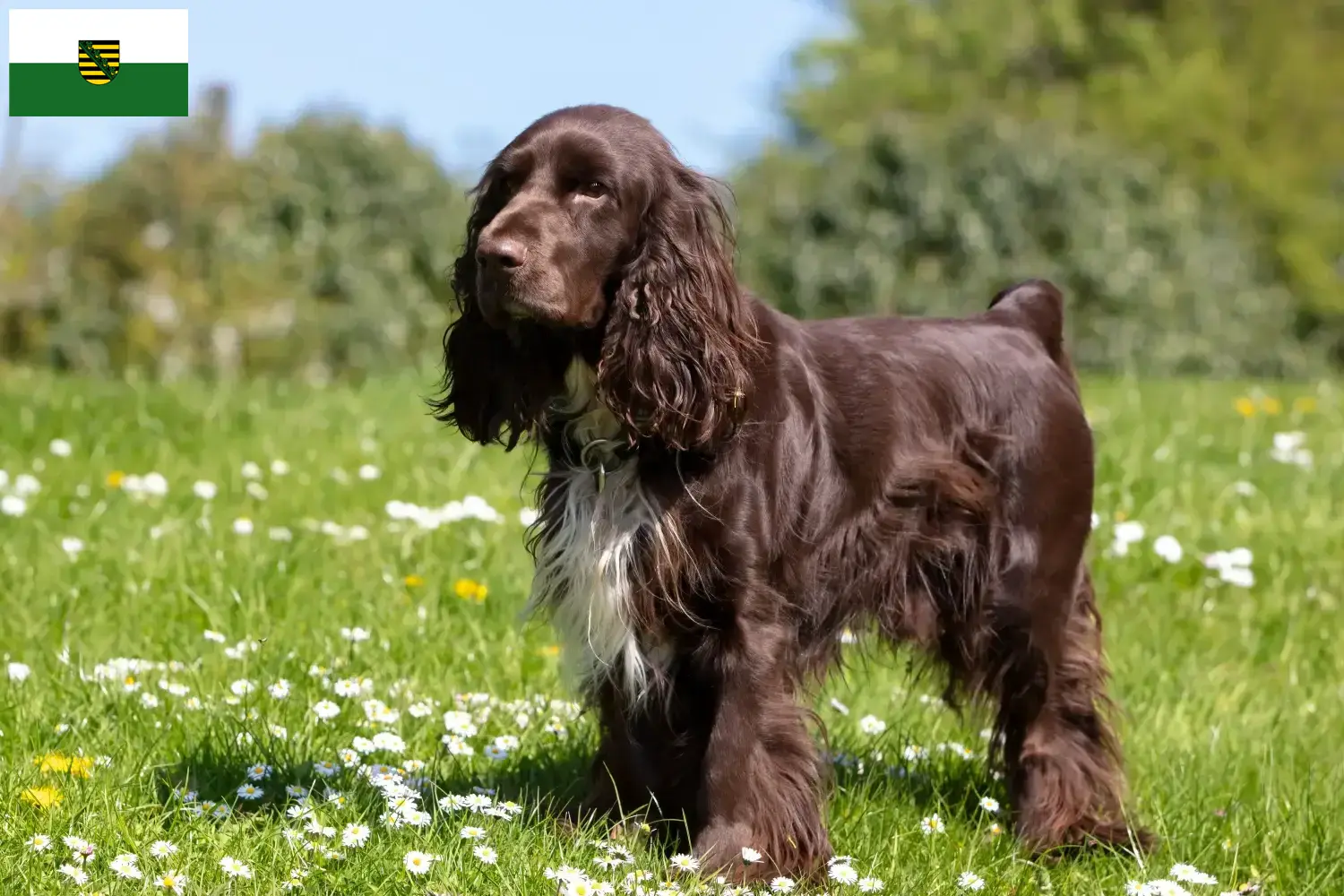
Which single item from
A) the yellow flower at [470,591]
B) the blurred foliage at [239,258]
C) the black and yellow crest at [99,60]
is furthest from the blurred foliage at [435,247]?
the yellow flower at [470,591]

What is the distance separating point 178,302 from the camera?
11219mm

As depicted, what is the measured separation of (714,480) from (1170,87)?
23.2m

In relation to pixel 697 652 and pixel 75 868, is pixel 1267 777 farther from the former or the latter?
pixel 75 868

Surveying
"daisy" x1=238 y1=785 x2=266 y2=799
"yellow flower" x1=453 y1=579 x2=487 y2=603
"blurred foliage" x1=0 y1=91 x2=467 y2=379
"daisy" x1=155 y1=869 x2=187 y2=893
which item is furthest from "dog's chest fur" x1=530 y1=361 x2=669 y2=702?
"blurred foliage" x1=0 y1=91 x2=467 y2=379

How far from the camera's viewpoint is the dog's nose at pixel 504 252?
313 centimetres

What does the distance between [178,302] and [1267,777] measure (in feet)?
29.7

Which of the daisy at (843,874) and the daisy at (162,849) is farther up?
the daisy at (162,849)

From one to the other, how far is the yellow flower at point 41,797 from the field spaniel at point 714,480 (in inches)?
44.8

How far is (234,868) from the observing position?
9.58 feet

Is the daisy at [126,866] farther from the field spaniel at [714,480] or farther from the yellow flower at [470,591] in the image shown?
the yellow flower at [470,591]

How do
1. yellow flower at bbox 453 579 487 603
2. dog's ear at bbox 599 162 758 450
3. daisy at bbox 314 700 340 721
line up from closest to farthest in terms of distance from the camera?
dog's ear at bbox 599 162 758 450 < daisy at bbox 314 700 340 721 < yellow flower at bbox 453 579 487 603

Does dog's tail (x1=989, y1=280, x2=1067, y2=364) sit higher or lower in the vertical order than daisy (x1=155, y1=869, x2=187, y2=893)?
higher

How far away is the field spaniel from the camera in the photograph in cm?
332

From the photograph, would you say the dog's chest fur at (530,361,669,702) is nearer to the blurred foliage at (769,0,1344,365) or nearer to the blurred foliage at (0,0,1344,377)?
the blurred foliage at (0,0,1344,377)
